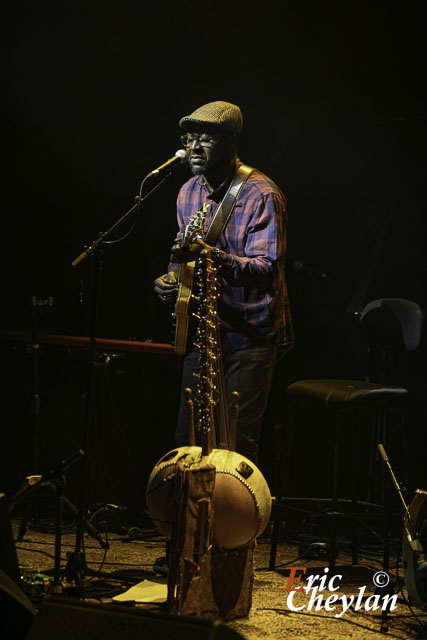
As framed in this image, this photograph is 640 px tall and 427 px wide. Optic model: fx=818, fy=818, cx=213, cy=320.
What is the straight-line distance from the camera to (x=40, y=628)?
5.94 feet

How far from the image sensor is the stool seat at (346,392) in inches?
161

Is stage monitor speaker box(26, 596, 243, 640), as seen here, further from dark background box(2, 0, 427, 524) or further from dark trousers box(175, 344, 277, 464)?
dark background box(2, 0, 427, 524)

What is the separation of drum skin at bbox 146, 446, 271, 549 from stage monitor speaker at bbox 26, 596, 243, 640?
1.50m

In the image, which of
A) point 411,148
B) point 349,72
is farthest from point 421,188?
point 349,72

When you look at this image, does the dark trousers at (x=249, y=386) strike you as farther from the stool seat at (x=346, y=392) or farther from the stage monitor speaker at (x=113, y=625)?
the stage monitor speaker at (x=113, y=625)

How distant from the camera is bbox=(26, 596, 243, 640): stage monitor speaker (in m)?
1.75

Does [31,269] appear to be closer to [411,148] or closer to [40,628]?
[411,148]

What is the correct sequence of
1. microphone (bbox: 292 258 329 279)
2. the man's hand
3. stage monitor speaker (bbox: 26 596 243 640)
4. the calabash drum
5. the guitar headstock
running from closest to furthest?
stage monitor speaker (bbox: 26 596 243 640) < the calabash drum < the man's hand < the guitar headstock < microphone (bbox: 292 258 329 279)

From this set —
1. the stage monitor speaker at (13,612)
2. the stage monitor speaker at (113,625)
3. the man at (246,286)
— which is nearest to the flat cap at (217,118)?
the man at (246,286)

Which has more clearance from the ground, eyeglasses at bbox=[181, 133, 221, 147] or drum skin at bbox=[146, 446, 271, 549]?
eyeglasses at bbox=[181, 133, 221, 147]

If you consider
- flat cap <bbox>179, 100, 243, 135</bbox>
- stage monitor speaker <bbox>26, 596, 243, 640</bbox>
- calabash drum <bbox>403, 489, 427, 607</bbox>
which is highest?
flat cap <bbox>179, 100, 243, 135</bbox>

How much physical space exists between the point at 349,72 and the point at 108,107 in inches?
75.4

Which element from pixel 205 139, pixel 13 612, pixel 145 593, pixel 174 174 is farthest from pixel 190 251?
pixel 174 174

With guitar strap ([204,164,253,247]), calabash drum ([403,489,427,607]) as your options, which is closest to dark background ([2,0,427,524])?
guitar strap ([204,164,253,247])
